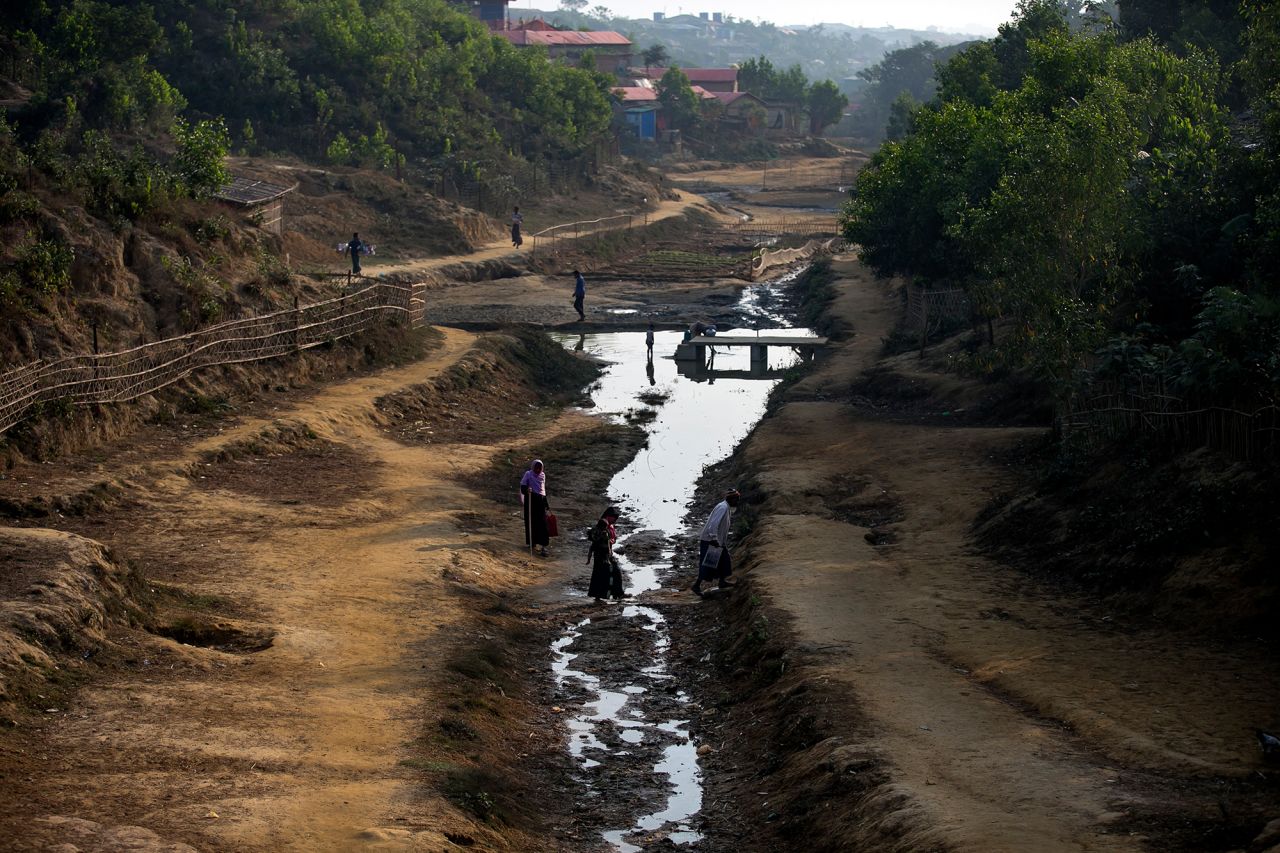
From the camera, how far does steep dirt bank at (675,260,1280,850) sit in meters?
11.8

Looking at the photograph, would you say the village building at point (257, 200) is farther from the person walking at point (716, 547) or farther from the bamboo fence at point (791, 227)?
the bamboo fence at point (791, 227)

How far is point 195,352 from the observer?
93.9 feet

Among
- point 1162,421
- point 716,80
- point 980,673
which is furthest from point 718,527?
point 716,80

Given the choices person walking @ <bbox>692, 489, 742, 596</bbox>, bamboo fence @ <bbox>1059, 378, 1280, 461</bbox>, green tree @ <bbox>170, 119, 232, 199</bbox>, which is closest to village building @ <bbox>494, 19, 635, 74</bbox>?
green tree @ <bbox>170, 119, 232, 199</bbox>

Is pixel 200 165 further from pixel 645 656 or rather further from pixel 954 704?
pixel 954 704

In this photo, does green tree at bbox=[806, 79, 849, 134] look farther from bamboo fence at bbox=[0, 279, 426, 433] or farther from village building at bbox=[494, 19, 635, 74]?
bamboo fence at bbox=[0, 279, 426, 433]

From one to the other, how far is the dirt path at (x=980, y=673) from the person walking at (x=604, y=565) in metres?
2.26

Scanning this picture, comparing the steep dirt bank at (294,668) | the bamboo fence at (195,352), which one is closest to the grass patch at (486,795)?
the steep dirt bank at (294,668)

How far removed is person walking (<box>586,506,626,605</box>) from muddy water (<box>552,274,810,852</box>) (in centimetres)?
32

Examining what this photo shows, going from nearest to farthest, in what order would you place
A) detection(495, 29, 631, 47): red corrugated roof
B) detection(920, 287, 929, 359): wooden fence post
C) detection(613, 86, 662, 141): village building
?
1. detection(920, 287, 929, 359): wooden fence post
2. detection(613, 86, 662, 141): village building
3. detection(495, 29, 631, 47): red corrugated roof

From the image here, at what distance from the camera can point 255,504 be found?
23375mm

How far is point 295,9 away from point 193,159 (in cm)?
4425

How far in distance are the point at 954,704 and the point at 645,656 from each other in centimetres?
521

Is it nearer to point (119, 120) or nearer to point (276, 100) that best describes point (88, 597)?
point (119, 120)
